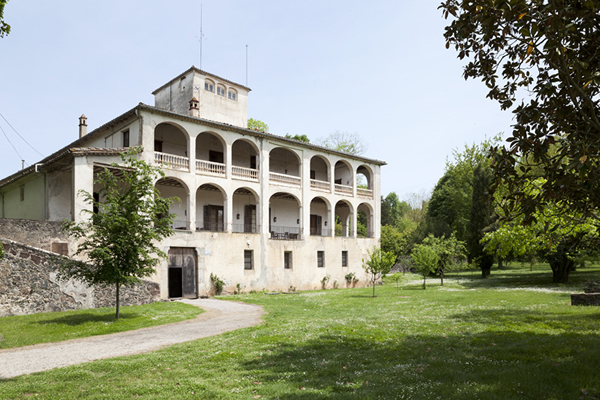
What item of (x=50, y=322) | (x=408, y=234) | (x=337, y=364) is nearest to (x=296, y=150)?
(x=50, y=322)

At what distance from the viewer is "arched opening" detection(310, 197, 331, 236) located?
3744 centimetres

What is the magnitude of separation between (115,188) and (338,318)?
9.97 meters

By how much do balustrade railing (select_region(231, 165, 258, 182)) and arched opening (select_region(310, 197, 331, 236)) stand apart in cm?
853

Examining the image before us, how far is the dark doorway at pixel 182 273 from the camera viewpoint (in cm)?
2539

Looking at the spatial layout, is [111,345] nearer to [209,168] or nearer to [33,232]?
[33,232]

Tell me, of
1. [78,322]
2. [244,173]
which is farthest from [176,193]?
[78,322]

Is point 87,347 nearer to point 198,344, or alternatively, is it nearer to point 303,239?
point 198,344

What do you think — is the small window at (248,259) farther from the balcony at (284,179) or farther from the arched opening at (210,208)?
the balcony at (284,179)

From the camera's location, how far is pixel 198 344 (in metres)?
10.7

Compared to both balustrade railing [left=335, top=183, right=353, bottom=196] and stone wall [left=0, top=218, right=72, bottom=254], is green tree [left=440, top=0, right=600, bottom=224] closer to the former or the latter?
stone wall [left=0, top=218, right=72, bottom=254]

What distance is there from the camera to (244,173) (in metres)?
29.9

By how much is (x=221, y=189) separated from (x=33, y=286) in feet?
43.0

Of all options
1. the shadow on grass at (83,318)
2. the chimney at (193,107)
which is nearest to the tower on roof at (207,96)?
the chimney at (193,107)

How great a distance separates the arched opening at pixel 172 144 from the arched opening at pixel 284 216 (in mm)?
8627
